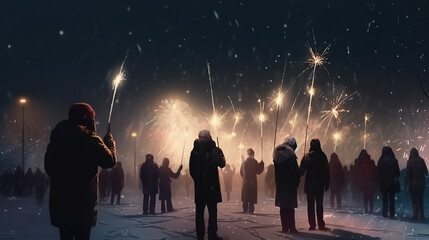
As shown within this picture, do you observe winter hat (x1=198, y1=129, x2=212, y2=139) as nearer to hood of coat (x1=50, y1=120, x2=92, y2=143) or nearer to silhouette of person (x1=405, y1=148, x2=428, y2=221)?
hood of coat (x1=50, y1=120, x2=92, y2=143)

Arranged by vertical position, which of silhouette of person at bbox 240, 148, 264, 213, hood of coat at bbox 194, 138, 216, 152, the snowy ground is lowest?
the snowy ground

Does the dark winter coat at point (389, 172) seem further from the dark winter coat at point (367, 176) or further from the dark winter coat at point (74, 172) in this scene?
the dark winter coat at point (74, 172)

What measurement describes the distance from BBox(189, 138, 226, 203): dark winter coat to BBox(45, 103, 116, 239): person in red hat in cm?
379

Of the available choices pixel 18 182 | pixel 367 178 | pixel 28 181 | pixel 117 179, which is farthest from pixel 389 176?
pixel 18 182

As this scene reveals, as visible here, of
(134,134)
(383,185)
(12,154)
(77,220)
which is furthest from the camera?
(12,154)

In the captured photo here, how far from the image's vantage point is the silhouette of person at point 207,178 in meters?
9.03

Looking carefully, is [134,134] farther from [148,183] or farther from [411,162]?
[411,162]

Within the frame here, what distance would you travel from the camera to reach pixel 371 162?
671 inches

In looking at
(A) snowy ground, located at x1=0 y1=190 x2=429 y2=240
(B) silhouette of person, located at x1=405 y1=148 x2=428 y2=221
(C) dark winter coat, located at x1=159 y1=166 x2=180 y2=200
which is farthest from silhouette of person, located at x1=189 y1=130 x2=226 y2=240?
(C) dark winter coat, located at x1=159 y1=166 x2=180 y2=200

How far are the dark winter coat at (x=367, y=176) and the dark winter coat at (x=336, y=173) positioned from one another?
4.03 ft

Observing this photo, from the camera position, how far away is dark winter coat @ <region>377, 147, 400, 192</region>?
1472cm

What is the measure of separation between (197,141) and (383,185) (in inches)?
304

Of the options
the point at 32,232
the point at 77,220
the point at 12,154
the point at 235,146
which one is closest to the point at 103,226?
the point at 32,232

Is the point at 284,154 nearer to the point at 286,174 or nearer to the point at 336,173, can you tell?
the point at 286,174
